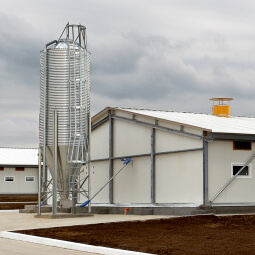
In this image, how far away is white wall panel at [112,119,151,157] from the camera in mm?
26484

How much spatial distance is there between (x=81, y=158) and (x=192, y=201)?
5.04m

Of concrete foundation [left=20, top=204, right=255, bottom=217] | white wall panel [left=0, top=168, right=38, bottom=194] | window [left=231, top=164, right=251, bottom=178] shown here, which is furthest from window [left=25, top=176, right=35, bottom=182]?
window [left=231, top=164, right=251, bottom=178]

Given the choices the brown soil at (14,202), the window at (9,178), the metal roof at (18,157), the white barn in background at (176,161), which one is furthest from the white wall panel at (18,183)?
the white barn in background at (176,161)

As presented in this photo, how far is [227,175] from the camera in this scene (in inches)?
919

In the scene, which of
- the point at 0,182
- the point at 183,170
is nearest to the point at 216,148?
the point at 183,170

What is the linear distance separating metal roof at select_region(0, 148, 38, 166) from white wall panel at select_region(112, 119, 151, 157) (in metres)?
27.8

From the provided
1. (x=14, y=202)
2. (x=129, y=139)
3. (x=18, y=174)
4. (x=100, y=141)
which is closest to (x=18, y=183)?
(x=18, y=174)

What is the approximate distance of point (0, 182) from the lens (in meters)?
54.6

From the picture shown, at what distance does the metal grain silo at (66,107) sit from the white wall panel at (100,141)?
4813 mm

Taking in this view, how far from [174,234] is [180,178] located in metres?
8.53

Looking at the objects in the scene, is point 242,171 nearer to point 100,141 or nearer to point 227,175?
point 227,175

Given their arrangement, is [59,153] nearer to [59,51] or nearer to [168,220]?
[59,51]

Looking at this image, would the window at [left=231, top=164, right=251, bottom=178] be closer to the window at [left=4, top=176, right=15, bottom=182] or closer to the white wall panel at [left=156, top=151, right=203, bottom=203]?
the white wall panel at [left=156, top=151, right=203, bottom=203]

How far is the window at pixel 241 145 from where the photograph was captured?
23703mm
